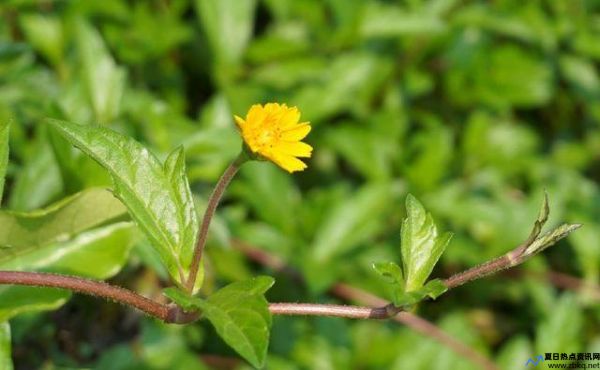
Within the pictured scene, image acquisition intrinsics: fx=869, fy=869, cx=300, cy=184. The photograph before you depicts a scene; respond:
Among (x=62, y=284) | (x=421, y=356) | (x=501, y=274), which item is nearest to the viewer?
(x=62, y=284)

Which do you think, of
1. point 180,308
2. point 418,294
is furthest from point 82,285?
point 418,294

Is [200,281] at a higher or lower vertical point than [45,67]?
lower

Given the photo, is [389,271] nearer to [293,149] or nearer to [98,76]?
[293,149]

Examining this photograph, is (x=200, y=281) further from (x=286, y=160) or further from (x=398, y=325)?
(x=398, y=325)

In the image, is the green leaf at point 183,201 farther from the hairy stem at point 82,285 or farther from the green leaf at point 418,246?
the green leaf at point 418,246

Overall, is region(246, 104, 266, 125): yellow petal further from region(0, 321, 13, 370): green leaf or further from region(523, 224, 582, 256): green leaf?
region(0, 321, 13, 370): green leaf

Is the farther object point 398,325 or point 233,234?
point 398,325

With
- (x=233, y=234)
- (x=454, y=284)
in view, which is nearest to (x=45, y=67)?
(x=233, y=234)
